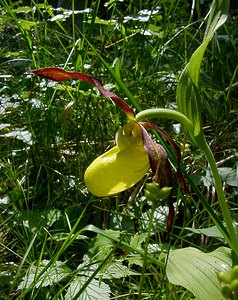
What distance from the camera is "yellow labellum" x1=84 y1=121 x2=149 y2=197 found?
2.82 ft

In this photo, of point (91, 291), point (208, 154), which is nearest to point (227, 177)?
point (208, 154)

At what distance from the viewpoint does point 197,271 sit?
0.80 metres

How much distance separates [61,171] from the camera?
1.33 metres

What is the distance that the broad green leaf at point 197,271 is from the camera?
2.51 feet

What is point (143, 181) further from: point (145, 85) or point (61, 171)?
point (145, 85)

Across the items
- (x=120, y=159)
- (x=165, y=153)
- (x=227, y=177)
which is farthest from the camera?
(x=227, y=177)

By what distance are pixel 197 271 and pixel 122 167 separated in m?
0.22

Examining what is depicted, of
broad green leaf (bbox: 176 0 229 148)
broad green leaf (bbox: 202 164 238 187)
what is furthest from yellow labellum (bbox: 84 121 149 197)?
broad green leaf (bbox: 202 164 238 187)

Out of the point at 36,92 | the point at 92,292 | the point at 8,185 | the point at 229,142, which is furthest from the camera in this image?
the point at 36,92

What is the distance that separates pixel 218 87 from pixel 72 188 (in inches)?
25.6

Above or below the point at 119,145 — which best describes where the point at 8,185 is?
below

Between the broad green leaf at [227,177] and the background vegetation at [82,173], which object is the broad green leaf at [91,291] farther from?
the broad green leaf at [227,177]

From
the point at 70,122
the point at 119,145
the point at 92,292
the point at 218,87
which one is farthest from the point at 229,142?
the point at 92,292

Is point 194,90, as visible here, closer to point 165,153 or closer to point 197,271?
→ point 165,153
